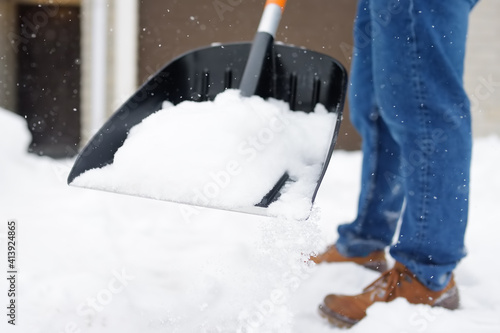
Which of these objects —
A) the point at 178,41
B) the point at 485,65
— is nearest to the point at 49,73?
the point at 178,41

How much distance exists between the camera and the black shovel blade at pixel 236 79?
97 cm

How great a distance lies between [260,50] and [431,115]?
38cm

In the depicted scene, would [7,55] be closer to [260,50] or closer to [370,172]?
[260,50]

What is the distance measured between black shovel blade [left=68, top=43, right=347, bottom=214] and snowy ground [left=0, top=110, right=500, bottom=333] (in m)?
0.30

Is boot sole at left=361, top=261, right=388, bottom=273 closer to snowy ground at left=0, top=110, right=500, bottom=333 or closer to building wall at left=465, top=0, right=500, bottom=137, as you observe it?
snowy ground at left=0, top=110, right=500, bottom=333

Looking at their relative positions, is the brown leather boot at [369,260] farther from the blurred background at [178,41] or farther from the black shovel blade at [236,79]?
the blurred background at [178,41]

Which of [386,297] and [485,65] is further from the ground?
[485,65]

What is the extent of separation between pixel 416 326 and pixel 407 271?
0.44ft

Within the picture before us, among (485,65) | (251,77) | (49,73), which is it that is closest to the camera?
(251,77)

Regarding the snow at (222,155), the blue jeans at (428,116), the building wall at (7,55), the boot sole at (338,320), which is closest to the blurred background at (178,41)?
the building wall at (7,55)

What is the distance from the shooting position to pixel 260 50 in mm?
992

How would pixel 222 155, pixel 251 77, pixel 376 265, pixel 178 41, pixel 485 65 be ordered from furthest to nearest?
pixel 485 65
pixel 178 41
pixel 376 265
pixel 251 77
pixel 222 155

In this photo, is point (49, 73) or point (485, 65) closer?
point (485, 65)

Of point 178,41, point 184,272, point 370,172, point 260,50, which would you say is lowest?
point 184,272
